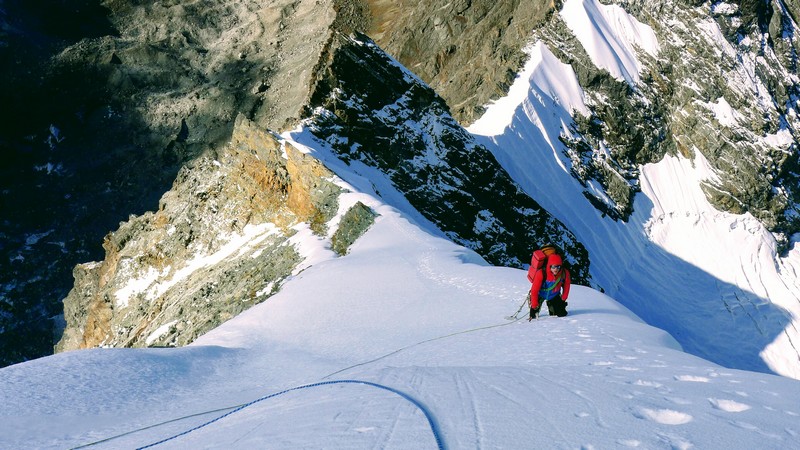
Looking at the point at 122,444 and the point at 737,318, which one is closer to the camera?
the point at 122,444

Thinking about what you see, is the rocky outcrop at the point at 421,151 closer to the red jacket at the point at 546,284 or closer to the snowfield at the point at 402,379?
the snowfield at the point at 402,379

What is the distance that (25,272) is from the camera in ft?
132

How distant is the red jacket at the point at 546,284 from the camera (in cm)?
1023

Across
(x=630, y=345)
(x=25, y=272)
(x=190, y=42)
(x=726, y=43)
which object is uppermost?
(x=726, y=43)

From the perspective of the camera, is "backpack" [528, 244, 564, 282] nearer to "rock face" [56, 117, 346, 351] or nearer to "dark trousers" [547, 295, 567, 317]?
"dark trousers" [547, 295, 567, 317]

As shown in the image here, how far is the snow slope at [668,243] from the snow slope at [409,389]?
3205 cm

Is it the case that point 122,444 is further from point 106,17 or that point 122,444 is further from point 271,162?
point 106,17

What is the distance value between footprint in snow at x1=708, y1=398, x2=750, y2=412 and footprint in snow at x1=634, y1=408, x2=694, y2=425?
396 mm

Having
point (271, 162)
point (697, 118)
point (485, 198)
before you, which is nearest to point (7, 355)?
point (271, 162)

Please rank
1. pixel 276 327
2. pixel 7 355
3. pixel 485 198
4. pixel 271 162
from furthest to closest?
pixel 7 355 → pixel 485 198 → pixel 271 162 → pixel 276 327

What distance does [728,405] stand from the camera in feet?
17.2

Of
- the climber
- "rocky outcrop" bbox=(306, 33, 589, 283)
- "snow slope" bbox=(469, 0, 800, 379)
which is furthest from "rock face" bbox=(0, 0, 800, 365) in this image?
the climber

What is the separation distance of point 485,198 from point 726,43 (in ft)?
113

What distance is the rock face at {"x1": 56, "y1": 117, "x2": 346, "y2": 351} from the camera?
60.0 feet
